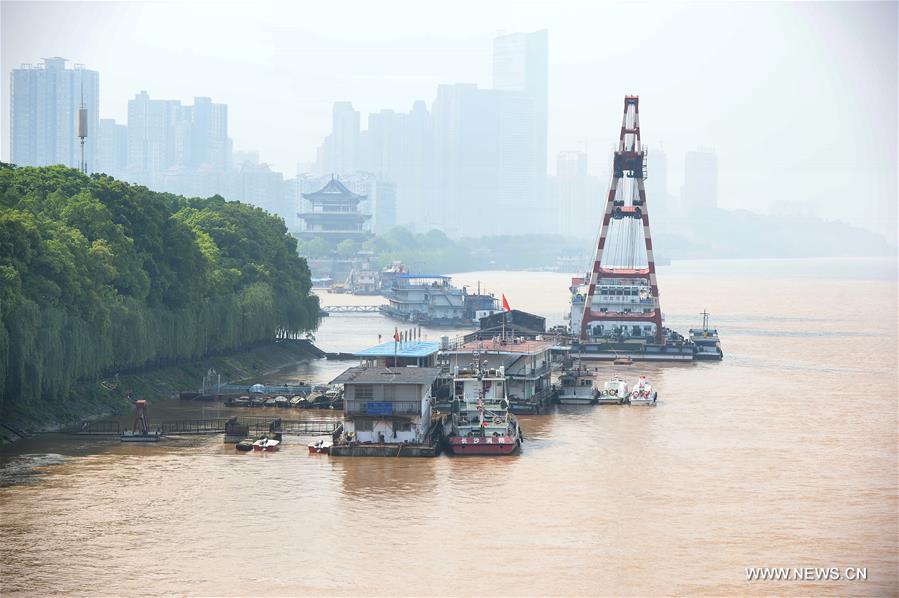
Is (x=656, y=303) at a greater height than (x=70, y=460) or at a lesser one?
greater

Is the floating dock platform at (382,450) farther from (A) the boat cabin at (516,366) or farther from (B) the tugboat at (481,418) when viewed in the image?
(A) the boat cabin at (516,366)

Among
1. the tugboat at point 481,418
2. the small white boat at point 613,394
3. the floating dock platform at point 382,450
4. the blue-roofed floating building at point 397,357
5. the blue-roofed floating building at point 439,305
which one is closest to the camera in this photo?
the floating dock platform at point 382,450

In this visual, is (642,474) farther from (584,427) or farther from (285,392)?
(285,392)

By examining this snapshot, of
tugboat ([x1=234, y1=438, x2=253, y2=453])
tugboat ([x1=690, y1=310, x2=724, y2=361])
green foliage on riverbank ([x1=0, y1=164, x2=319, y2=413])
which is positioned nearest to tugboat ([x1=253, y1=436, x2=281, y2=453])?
tugboat ([x1=234, y1=438, x2=253, y2=453])

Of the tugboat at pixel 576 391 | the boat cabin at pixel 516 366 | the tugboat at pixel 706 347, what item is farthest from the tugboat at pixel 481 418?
the tugboat at pixel 706 347

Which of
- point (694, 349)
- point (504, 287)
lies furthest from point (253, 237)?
point (504, 287)

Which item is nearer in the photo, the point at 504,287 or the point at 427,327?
the point at 427,327

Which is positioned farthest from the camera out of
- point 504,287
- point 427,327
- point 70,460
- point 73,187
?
point 504,287
